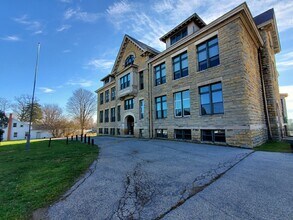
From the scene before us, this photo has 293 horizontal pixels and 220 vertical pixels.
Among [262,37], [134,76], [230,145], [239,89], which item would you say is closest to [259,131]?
[230,145]

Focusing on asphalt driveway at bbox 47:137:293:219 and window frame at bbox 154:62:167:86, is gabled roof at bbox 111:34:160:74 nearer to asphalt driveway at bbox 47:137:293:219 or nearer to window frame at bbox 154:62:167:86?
Result: window frame at bbox 154:62:167:86

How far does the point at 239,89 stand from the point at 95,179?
1024 cm

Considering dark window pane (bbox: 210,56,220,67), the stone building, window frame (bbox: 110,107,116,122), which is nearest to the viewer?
the stone building

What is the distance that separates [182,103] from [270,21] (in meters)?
10.9

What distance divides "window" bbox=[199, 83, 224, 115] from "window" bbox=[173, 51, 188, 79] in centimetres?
272

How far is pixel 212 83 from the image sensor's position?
1190 centimetres

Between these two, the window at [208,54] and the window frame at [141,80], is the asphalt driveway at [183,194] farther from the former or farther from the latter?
the window frame at [141,80]

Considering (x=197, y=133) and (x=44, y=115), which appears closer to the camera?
(x=197, y=133)

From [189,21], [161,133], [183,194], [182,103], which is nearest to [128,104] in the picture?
[161,133]

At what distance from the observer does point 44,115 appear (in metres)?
49.4

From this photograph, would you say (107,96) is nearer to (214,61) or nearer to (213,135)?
(214,61)

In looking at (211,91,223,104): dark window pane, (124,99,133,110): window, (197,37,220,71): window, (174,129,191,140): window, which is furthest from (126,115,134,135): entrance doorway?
(211,91,223,104): dark window pane

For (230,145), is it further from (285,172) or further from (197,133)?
(285,172)

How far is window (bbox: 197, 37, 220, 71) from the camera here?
1198cm
